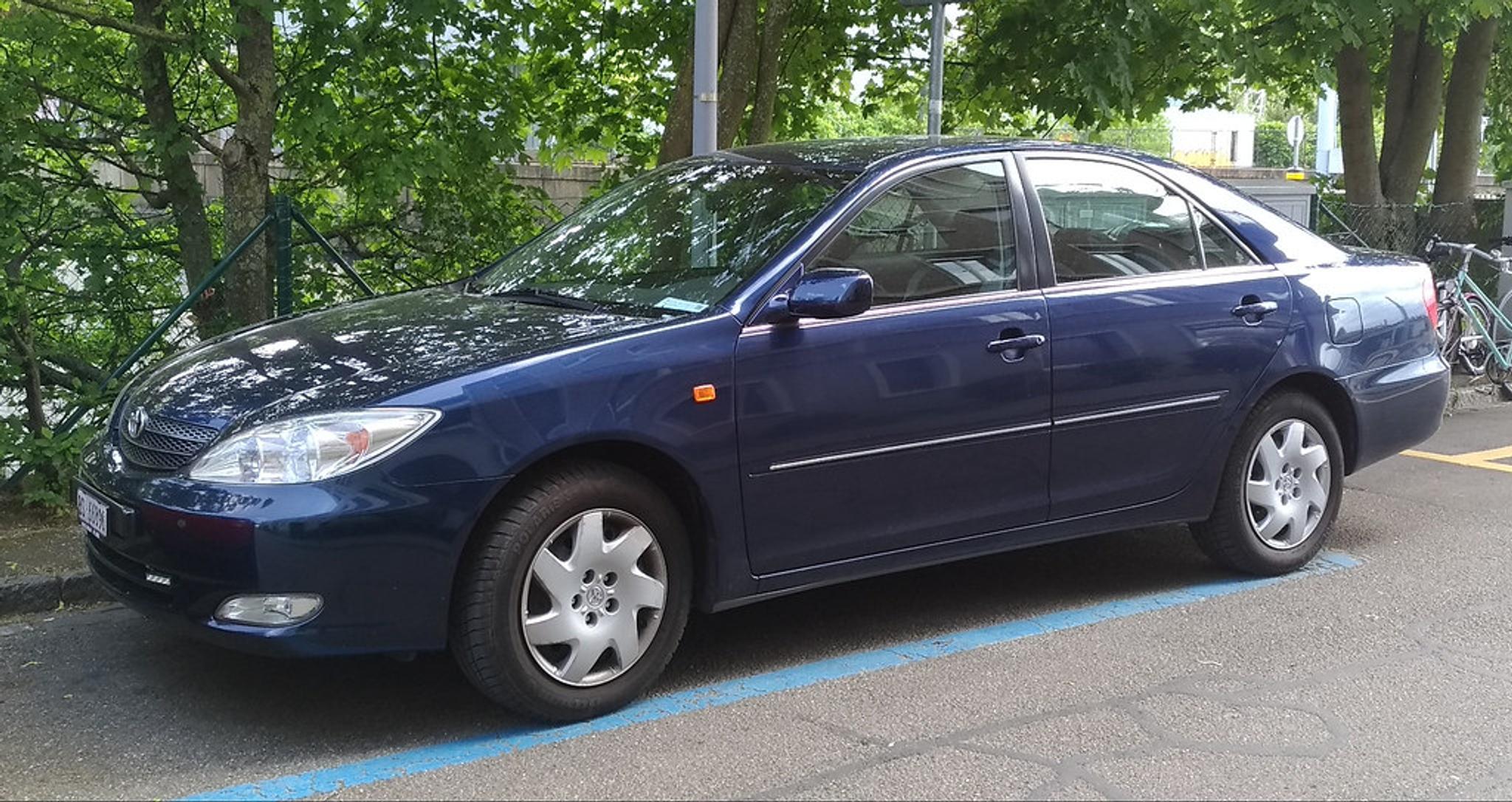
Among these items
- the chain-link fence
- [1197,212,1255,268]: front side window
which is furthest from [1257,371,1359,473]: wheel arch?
the chain-link fence

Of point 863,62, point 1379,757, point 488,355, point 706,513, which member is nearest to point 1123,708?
point 1379,757

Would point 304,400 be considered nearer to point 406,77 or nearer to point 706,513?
point 706,513

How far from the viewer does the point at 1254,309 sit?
5.35 metres

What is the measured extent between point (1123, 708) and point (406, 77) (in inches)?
206

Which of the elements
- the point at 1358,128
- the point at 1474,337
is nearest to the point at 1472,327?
the point at 1474,337

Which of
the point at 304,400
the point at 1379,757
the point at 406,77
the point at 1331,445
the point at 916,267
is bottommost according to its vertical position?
the point at 1379,757

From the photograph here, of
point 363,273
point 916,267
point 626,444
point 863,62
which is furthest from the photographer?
point 863,62

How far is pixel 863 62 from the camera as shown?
38.6 ft

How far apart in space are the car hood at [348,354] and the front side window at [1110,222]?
5.20ft

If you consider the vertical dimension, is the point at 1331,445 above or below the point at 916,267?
below

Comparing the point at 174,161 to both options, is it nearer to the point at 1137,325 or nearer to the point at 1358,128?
the point at 1137,325

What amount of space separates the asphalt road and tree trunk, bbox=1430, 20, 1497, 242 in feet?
24.9

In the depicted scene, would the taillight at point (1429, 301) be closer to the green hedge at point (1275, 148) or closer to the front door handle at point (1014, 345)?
the front door handle at point (1014, 345)

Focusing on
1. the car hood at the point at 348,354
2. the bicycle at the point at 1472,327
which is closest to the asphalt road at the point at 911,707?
the car hood at the point at 348,354
